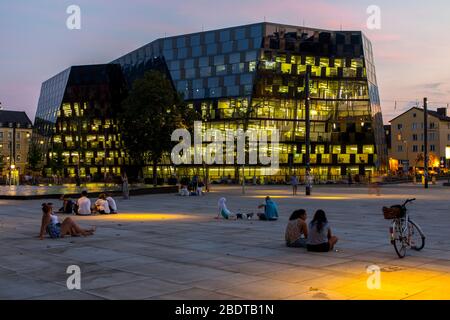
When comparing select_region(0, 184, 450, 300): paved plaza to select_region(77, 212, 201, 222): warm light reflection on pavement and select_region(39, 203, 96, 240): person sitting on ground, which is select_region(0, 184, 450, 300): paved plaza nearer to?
select_region(39, 203, 96, 240): person sitting on ground

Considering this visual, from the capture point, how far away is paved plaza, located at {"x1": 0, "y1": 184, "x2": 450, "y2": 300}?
8.70 metres

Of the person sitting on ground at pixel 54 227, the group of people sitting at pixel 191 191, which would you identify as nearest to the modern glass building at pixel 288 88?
the group of people sitting at pixel 191 191

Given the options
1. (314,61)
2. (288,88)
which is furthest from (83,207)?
(314,61)

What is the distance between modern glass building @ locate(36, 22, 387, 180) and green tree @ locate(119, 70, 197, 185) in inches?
1244

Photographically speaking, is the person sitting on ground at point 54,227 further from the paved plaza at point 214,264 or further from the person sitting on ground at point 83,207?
the person sitting on ground at point 83,207

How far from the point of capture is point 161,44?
89438 millimetres

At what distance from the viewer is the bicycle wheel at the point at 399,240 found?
12.0 m

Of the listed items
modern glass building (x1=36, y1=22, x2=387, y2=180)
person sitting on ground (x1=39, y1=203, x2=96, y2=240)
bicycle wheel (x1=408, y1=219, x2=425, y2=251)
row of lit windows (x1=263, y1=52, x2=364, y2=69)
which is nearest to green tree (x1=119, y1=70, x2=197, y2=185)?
modern glass building (x1=36, y1=22, x2=387, y2=180)

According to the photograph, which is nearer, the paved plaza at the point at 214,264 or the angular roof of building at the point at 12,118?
the paved plaza at the point at 214,264

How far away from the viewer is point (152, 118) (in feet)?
159

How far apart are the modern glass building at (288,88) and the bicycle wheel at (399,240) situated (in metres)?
67.8
